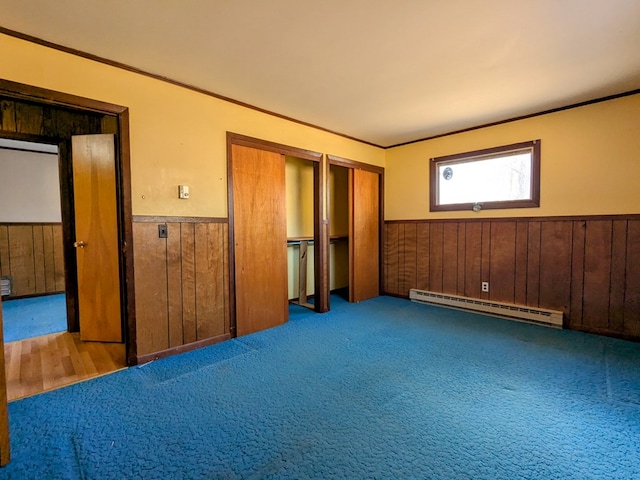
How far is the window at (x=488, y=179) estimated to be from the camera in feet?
11.5

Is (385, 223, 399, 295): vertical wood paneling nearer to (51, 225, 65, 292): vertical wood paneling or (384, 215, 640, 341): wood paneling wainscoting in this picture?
(384, 215, 640, 341): wood paneling wainscoting

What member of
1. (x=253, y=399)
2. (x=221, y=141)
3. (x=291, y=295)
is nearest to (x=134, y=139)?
(x=221, y=141)

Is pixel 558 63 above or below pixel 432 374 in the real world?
above

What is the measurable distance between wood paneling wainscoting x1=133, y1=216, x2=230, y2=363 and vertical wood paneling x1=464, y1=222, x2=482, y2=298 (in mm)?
3014

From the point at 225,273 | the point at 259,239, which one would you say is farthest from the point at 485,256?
the point at 225,273

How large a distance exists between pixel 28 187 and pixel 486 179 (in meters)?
6.91

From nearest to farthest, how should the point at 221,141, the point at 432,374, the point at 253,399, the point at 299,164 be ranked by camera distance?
the point at 253,399 < the point at 432,374 < the point at 221,141 < the point at 299,164

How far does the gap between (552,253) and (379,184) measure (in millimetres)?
2416

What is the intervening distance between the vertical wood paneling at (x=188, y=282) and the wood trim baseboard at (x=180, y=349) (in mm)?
56

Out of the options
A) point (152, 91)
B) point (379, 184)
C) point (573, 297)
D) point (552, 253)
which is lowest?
point (573, 297)

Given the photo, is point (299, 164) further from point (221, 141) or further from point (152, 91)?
point (152, 91)

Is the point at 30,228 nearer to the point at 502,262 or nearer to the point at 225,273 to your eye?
the point at 225,273

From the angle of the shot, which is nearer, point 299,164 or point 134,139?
point 134,139

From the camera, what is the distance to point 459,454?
4.93ft
